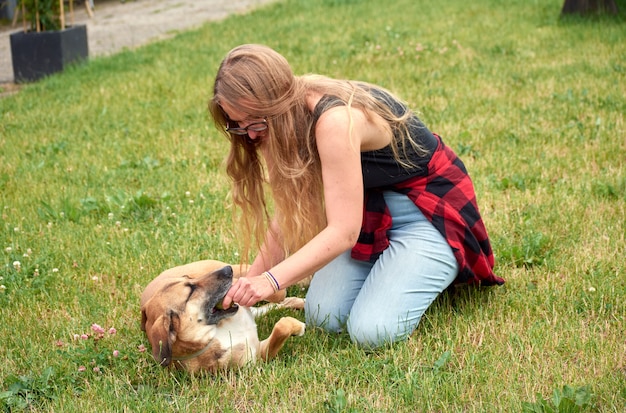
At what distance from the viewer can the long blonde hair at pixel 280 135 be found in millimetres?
3033

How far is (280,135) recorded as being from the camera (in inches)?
124

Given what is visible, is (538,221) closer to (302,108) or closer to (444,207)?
(444,207)

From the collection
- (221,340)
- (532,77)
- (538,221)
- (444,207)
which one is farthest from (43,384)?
(532,77)

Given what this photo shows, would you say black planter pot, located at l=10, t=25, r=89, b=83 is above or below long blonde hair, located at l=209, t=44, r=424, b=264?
below

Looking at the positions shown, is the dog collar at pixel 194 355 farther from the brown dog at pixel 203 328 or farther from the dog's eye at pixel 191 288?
the dog's eye at pixel 191 288

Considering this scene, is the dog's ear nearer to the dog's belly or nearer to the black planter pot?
the dog's belly

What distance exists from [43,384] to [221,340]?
744 mm

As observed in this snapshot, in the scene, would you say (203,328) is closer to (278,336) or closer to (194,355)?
(194,355)

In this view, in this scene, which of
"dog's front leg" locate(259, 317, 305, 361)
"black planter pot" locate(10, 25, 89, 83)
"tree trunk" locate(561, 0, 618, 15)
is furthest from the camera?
"tree trunk" locate(561, 0, 618, 15)

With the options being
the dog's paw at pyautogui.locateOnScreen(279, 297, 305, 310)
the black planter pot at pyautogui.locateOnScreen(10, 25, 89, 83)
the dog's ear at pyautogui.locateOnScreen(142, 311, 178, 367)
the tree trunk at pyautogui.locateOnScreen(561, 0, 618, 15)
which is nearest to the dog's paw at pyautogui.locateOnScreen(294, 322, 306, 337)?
the dog's paw at pyautogui.locateOnScreen(279, 297, 305, 310)

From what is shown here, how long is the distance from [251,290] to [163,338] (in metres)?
0.40

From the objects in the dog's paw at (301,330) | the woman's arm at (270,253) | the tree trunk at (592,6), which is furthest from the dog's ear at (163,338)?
the tree trunk at (592,6)

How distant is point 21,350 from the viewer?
3488mm

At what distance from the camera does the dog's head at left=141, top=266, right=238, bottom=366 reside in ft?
10.0
